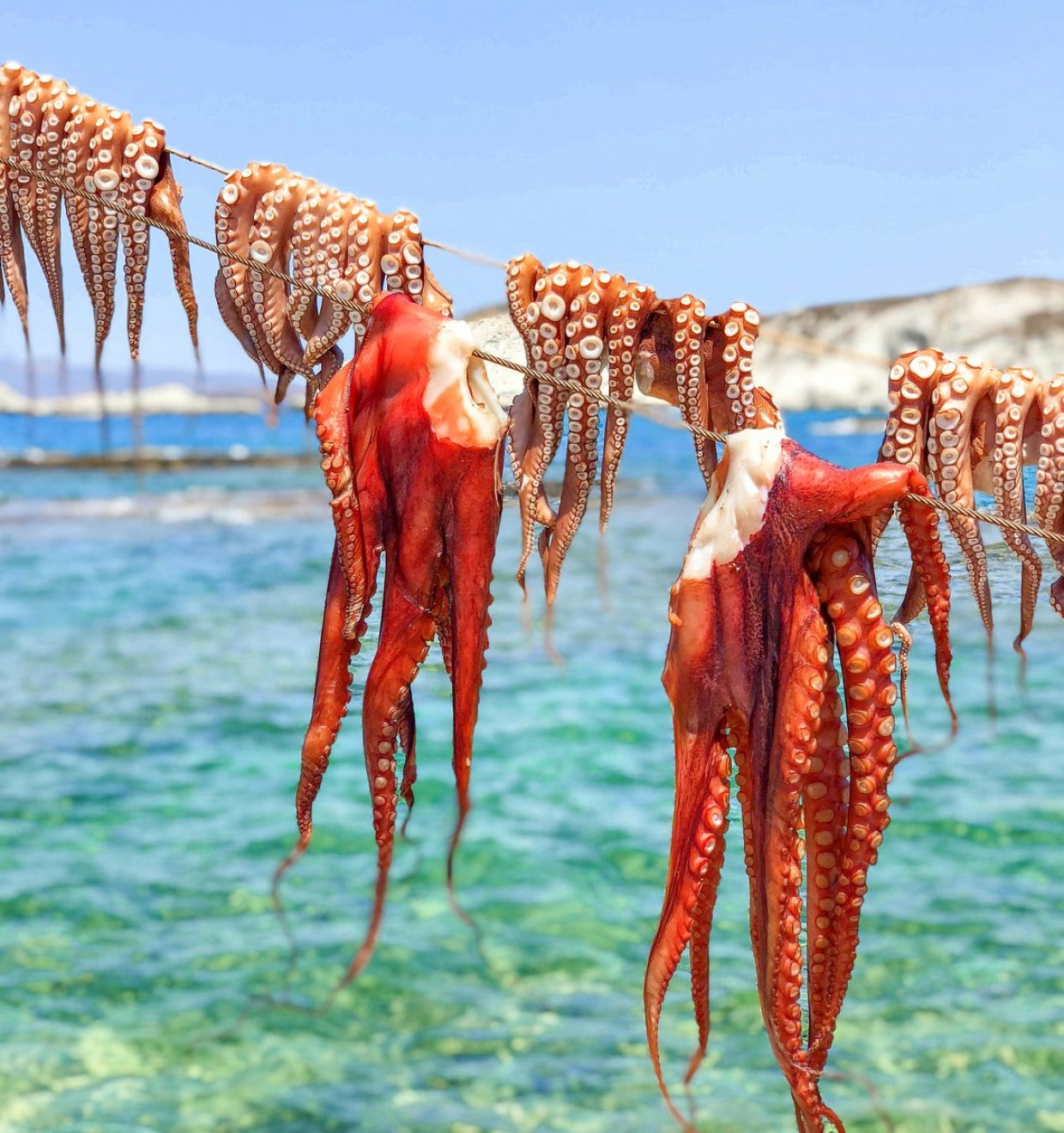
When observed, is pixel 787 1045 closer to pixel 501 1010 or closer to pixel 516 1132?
pixel 516 1132

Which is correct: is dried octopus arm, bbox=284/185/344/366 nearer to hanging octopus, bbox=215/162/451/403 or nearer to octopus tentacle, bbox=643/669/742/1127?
hanging octopus, bbox=215/162/451/403

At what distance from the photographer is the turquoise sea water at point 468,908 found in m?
7.88

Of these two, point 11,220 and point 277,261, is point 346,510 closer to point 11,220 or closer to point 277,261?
point 277,261

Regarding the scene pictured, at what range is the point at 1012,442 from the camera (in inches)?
133

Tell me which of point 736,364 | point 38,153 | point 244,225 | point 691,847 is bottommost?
point 691,847

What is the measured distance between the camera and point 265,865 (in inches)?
455

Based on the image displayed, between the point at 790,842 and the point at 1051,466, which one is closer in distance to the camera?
the point at 790,842

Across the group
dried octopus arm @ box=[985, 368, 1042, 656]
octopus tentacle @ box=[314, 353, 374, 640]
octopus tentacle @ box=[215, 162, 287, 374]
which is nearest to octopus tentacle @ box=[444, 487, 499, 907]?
octopus tentacle @ box=[314, 353, 374, 640]

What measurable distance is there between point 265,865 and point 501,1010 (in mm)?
3429

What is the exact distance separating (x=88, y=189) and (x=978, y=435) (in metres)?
2.48

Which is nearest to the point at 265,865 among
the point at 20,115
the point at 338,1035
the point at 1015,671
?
the point at 338,1035

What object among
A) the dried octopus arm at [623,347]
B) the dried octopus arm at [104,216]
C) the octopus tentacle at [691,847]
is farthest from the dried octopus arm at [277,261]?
the octopus tentacle at [691,847]

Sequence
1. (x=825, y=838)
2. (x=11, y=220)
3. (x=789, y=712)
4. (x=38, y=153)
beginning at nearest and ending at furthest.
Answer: (x=789, y=712), (x=825, y=838), (x=38, y=153), (x=11, y=220)

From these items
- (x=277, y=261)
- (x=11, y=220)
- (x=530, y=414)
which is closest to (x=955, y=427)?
(x=530, y=414)
